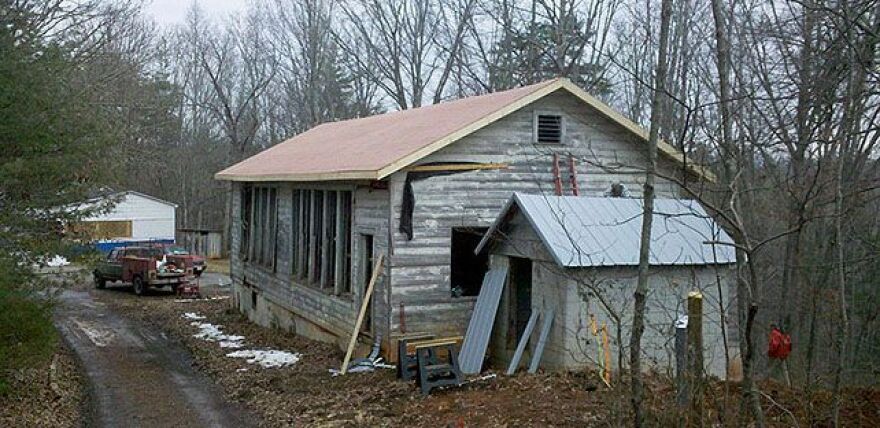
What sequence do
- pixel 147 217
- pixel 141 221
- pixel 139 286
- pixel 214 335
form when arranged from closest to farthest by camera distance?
pixel 214 335 < pixel 139 286 < pixel 141 221 < pixel 147 217

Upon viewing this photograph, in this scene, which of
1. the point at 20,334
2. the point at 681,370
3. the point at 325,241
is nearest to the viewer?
the point at 681,370

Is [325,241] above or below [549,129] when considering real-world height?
below

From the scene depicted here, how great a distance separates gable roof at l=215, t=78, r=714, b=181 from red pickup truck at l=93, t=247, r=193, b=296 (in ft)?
27.6

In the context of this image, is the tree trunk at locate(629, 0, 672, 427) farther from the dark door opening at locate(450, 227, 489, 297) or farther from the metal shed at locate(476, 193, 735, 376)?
the dark door opening at locate(450, 227, 489, 297)

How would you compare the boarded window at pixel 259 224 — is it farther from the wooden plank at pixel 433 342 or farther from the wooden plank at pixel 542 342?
the wooden plank at pixel 542 342

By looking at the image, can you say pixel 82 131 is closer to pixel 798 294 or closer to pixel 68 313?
pixel 68 313

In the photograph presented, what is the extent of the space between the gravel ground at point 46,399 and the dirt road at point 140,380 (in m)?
0.25

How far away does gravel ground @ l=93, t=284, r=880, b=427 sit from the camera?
29.1 ft

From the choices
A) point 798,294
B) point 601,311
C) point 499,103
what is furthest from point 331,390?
point 798,294

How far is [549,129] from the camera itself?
1603cm

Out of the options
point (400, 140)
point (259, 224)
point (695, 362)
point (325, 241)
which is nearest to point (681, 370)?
point (695, 362)

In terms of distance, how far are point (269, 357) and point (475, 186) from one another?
17.6ft

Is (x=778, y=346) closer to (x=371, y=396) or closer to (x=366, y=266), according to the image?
(x=371, y=396)

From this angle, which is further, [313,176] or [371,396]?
[313,176]
